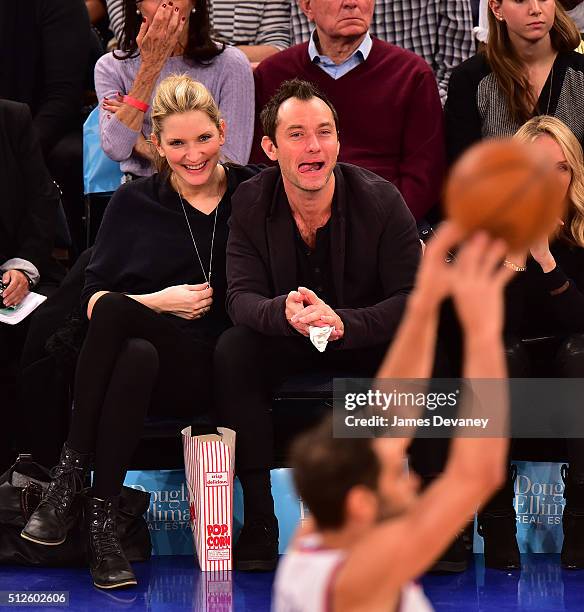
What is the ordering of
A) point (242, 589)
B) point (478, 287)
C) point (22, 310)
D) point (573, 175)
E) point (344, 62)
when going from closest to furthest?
point (478, 287)
point (242, 589)
point (573, 175)
point (22, 310)
point (344, 62)

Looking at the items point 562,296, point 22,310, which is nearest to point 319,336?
point 562,296

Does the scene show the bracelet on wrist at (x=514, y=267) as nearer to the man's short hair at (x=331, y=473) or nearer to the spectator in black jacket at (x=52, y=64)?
the spectator in black jacket at (x=52, y=64)

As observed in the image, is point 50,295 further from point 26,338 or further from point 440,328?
point 440,328

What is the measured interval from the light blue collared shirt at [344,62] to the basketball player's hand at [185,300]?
115 centimetres

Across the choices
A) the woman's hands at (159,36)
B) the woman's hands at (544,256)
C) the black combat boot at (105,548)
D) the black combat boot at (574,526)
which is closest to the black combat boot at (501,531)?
the black combat boot at (574,526)

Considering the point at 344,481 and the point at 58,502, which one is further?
the point at 58,502

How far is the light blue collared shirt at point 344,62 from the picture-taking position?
4625 mm

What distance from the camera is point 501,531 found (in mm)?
3746

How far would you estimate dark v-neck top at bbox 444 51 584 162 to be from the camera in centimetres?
445

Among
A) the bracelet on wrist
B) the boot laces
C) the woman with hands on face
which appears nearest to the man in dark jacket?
the bracelet on wrist

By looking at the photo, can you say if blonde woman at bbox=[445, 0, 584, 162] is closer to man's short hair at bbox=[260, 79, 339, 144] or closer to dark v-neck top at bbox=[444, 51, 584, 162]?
dark v-neck top at bbox=[444, 51, 584, 162]

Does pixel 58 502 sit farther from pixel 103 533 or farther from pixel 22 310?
pixel 22 310

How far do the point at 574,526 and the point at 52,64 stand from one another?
2.79 m

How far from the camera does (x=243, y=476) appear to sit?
374 cm
